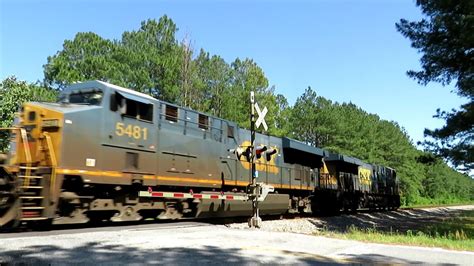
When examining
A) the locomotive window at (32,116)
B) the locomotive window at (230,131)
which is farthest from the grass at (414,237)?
the locomotive window at (32,116)

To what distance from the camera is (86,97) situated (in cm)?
1250

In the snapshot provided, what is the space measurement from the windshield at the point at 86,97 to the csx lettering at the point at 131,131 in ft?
2.83

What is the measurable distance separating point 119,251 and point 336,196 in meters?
20.2

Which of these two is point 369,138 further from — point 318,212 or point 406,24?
point 406,24

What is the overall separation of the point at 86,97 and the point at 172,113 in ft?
9.53

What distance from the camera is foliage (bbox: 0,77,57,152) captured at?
2914cm


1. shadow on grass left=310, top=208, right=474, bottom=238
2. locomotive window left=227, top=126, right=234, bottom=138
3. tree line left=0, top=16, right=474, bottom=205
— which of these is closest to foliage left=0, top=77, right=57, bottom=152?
tree line left=0, top=16, right=474, bottom=205

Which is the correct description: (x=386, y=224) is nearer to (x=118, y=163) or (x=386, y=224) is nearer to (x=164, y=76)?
(x=118, y=163)

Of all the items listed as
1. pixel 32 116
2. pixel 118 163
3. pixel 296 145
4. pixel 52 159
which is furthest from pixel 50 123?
→ pixel 296 145

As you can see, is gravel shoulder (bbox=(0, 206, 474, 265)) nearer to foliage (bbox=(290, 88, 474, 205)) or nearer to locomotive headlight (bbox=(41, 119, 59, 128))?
locomotive headlight (bbox=(41, 119, 59, 128))

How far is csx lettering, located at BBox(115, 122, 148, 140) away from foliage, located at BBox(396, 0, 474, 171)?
1032cm

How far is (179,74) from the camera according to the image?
37.6 m

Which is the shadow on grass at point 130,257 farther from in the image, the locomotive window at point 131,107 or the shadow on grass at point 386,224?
the shadow on grass at point 386,224

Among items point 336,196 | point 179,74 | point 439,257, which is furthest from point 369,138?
point 439,257
